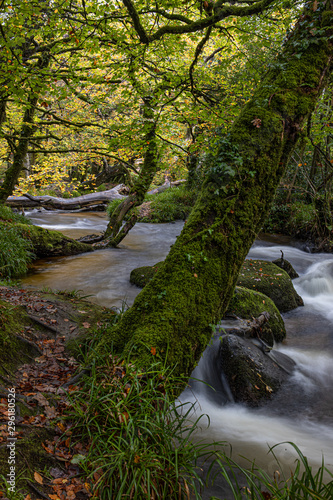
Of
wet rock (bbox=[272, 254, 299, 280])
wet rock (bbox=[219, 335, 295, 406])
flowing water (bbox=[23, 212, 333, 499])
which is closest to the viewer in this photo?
flowing water (bbox=[23, 212, 333, 499])

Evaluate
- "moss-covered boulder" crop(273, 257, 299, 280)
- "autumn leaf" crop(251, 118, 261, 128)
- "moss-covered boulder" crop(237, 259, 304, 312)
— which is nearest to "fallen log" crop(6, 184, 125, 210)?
"moss-covered boulder" crop(237, 259, 304, 312)

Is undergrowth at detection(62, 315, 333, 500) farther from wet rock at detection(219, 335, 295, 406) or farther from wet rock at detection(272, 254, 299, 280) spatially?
wet rock at detection(272, 254, 299, 280)

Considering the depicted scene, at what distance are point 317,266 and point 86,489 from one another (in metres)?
9.47

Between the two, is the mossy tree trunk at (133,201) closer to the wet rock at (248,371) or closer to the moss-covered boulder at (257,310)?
the moss-covered boulder at (257,310)

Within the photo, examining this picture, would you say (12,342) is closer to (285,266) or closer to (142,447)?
(142,447)

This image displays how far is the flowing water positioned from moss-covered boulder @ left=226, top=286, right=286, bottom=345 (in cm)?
32

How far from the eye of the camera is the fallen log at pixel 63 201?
45.6 feet

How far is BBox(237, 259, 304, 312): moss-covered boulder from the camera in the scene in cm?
673

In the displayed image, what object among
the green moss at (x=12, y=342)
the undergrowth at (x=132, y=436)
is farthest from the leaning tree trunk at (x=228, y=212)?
the green moss at (x=12, y=342)

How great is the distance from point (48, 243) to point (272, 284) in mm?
6574

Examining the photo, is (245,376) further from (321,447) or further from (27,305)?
(27,305)

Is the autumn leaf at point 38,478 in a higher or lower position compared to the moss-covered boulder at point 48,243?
lower

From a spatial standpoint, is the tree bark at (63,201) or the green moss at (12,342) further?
the tree bark at (63,201)

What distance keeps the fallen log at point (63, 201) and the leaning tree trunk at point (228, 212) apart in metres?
11.7
